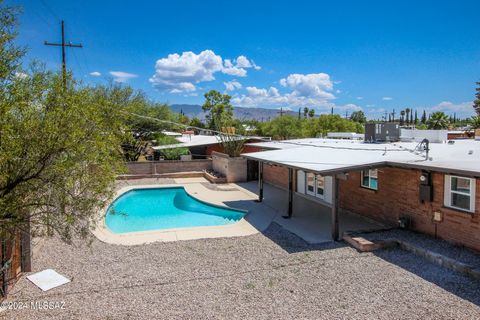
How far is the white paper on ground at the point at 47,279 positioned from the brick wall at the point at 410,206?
10.2 metres

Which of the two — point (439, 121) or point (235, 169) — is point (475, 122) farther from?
point (439, 121)

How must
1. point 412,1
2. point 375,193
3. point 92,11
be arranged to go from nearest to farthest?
point 375,193
point 92,11
point 412,1

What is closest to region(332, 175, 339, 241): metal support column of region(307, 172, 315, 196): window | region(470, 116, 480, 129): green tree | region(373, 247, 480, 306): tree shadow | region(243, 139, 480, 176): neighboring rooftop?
region(243, 139, 480, 176): neighboring rooftop

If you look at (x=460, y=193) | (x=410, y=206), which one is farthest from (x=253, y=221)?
(x=460, y=193)

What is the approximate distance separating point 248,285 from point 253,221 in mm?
6067

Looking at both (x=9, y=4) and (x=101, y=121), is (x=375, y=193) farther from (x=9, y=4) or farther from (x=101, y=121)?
(x=9, y=4)

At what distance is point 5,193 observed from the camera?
4312 millimetres

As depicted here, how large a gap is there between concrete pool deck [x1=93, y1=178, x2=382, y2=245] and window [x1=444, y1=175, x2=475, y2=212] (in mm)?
2871

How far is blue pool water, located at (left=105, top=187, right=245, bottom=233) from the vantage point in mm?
15195

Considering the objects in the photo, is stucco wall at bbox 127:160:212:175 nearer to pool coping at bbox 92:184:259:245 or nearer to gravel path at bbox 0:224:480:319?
pool coping at bbox 92:184:259:245

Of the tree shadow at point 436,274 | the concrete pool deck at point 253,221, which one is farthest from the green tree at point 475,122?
the tree shadow at point 436,274

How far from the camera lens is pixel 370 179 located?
13.2m

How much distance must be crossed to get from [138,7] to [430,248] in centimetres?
1757

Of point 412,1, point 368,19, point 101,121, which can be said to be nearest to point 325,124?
point 368,19
